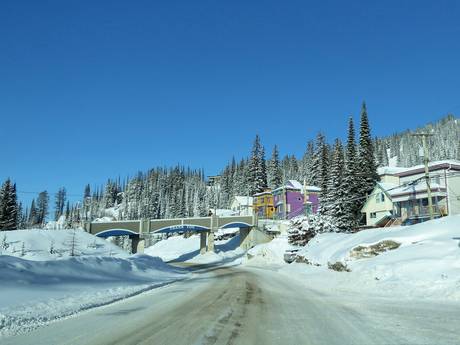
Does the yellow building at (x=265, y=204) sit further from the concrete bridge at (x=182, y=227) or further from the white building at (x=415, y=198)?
the white building at (x=415, y=198)

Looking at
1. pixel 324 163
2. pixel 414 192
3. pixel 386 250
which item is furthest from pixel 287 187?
pixel 386 250

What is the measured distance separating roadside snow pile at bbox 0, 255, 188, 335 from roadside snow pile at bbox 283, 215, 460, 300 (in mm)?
10016

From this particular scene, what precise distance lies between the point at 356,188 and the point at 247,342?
5640 cm

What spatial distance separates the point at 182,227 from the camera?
78000mm

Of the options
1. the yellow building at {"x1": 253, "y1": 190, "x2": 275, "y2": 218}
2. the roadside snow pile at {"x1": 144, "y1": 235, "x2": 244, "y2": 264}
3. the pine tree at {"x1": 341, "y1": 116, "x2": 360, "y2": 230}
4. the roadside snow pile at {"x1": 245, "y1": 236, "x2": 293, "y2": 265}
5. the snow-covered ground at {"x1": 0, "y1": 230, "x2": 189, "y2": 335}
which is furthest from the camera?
the yellow building at {"x1": 253, "y1": 190, "x2": 275, "y2": 218}

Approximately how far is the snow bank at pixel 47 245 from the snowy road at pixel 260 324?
33008mm

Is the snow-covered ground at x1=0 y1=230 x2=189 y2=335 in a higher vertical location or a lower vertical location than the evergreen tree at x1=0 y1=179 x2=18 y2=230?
lower

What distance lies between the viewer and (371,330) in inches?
338

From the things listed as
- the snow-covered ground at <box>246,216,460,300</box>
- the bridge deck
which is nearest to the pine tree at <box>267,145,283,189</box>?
the bridge deck

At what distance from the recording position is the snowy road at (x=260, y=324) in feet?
25.6

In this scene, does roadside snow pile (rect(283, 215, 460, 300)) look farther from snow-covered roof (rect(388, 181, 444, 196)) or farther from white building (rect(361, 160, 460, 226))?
snow-covered roof (rect(388, 181, 444, 196))

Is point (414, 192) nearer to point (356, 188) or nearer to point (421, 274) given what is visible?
point (356, 188)

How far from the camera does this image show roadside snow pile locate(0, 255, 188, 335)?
10242mm

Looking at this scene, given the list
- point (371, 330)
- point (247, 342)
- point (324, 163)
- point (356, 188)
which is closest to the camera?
point (247, 342)
